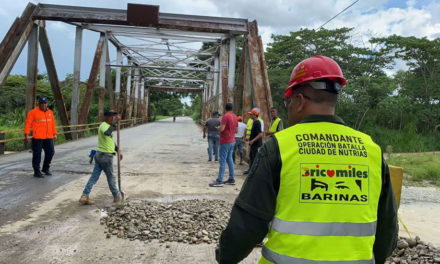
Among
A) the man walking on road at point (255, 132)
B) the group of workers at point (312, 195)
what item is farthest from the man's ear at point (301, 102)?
the man walking on road at point (255, 132)

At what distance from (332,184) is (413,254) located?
121 inches

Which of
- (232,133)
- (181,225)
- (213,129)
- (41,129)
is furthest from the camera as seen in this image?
(213,129)

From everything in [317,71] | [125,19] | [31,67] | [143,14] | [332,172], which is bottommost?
[332,172]

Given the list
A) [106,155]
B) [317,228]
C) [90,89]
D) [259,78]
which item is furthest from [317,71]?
[90,89]

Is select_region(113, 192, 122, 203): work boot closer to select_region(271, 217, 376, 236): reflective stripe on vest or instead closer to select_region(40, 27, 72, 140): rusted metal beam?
select_region(271, 217, 376, 236): reflective stripe on vest

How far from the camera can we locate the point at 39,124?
7512 millimetres

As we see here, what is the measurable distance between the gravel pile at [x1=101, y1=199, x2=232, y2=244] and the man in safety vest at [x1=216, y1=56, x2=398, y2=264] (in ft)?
8.96

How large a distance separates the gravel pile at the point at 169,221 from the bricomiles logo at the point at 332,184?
9.33 ft

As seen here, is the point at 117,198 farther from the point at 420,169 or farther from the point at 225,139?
the point at 420,169

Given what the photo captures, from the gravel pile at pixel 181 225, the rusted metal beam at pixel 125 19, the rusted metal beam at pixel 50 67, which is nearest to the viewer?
the gravel pile at pixel 181 225

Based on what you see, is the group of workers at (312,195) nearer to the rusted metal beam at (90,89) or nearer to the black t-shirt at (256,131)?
the black t-shirt at (256,131)

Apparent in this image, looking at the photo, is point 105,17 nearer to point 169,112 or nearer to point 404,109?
point 404,109

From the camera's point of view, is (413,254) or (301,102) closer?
(301,102)

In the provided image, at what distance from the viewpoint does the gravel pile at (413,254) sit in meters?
3.55
